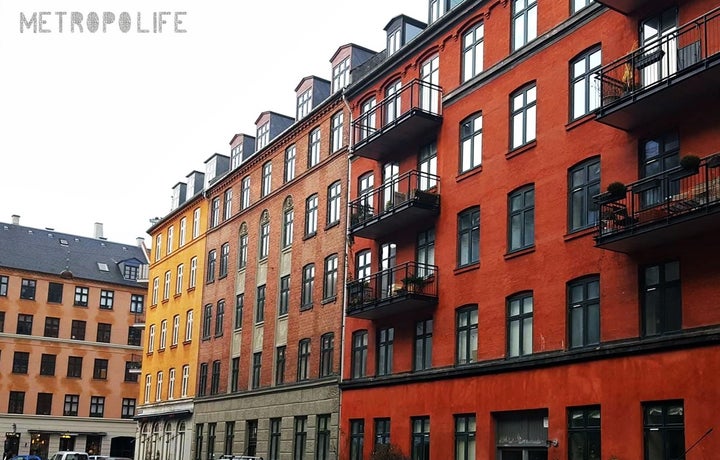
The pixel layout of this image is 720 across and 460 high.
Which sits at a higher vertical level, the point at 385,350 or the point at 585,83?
the point at 585,83

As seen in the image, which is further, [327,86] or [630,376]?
[327,86]

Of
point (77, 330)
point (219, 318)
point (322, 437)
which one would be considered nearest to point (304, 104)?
point (219, 318)

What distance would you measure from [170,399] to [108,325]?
29303mm

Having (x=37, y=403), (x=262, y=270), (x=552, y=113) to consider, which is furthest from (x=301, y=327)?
(x=37, y=403)

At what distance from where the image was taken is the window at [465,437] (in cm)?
2645

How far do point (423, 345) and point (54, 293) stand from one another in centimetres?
5377

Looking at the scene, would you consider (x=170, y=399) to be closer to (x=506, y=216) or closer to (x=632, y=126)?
(x=506, y=216)

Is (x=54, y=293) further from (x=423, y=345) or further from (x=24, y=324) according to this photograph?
(x=423, y=345)

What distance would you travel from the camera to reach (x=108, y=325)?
78438 millimetres

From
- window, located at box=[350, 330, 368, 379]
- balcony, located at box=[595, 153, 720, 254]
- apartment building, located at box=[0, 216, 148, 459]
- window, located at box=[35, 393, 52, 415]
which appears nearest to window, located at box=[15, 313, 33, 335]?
apartment building, located at box=[0, 216, 148, 459]

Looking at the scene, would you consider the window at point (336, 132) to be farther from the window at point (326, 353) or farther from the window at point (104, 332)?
the window at point (104, 332)

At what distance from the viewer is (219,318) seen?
46375 millimetres

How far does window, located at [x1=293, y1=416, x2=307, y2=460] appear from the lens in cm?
3611

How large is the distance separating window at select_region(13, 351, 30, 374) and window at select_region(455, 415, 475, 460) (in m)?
54.7
